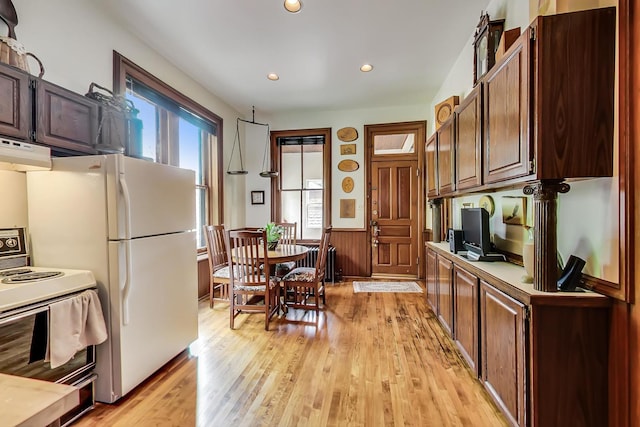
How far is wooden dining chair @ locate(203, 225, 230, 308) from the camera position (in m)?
3.51

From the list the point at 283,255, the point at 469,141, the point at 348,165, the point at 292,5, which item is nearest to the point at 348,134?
the point at 348,165

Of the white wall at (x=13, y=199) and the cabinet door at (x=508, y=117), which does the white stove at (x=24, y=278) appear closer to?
the white wall at (x=13, y=199)

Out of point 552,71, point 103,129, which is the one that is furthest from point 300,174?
point 552,71

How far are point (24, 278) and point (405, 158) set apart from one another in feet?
16.2

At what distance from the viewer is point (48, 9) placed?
7.26ft

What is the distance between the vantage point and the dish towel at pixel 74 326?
162 centimetres

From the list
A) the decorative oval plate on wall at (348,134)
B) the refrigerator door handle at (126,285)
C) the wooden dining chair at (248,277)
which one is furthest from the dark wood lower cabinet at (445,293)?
the decorative oval plate on wall at (348,134)

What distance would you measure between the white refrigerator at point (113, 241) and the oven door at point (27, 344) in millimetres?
277

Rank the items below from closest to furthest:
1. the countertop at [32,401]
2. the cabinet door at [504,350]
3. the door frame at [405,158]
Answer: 1. the countertop at [32,401]
2. the cabinet door at [504,350]
3. the door frame at [405,158]

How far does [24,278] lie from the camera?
1.63m

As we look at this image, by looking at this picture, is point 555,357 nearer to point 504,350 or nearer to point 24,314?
point 504,350

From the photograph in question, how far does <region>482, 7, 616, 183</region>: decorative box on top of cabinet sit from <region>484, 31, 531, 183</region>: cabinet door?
39 millimetres

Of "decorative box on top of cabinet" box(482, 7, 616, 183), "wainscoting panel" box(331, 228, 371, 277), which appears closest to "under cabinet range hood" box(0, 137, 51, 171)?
"decorative box on top of cabinet" box(482, 7, 616, 183)

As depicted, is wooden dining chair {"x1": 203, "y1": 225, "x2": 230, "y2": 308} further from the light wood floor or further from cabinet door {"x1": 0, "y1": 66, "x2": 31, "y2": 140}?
cabinet door {"x1": 0, "y1": 66, "x2": 31, "y2": 140}
